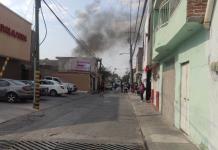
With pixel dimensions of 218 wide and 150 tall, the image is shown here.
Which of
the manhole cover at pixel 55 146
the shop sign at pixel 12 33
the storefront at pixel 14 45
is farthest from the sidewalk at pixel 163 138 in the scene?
the shop sign at pixel 12 33

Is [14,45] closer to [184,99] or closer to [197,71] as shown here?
[184,99]

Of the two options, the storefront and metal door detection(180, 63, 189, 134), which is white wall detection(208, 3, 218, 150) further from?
the storefront

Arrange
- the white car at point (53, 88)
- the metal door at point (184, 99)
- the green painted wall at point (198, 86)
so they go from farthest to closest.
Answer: the white car at point (53, 88)
the metal door at point (184, 99)
the green painted wall at point (198, 86)

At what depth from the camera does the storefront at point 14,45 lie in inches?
1350

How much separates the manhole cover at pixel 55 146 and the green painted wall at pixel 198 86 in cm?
169

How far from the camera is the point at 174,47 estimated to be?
1828 centimetres

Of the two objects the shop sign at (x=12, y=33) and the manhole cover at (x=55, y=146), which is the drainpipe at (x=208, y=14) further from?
the shop sign at (x=12, y=33)

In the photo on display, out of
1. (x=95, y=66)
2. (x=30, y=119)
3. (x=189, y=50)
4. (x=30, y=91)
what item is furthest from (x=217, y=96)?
(x=95, y=66)

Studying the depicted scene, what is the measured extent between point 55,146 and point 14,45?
2577 centimetres

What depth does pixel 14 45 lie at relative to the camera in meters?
36.6

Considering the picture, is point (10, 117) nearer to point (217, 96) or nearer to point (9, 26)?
point (217, 96)

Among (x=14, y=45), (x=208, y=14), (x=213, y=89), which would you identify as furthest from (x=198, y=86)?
(x=14, y=45)

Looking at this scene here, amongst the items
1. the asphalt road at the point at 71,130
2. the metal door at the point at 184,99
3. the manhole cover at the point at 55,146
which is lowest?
the manhole cover at the point at 55,146

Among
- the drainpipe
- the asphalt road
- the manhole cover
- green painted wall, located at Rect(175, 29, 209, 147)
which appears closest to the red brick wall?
the drainpipe
